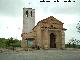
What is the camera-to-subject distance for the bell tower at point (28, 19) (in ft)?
220

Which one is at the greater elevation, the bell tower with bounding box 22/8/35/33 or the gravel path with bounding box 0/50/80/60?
the bell tower with bounding box 22/8/35/33

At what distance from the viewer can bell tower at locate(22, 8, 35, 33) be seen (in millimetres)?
67188

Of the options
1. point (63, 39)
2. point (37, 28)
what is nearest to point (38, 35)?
point (37, 28)

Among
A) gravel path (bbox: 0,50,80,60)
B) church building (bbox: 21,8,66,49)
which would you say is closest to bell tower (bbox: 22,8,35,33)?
church building (bbox: 21,8,66,49)

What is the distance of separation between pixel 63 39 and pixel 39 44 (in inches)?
213

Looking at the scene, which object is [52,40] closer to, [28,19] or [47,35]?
[47,35]

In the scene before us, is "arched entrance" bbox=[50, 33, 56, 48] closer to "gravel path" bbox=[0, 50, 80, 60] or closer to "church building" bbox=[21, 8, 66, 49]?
"church building" bbox=[21, 8, 66, 49]

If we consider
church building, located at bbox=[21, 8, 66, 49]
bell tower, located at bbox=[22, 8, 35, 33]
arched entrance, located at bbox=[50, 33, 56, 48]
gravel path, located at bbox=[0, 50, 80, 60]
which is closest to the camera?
gravel path, located at bbox=[0, 50, 80, 60]

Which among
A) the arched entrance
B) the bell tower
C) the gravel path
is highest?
the bell tower

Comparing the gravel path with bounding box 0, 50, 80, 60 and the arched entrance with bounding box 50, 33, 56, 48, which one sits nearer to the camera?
the gravel path with bounding box 0, 50, 80, 60

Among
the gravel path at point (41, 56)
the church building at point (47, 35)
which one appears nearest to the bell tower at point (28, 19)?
the church building at point (47, 35)

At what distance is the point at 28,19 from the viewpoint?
6744cm

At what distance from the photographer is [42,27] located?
5912 cm

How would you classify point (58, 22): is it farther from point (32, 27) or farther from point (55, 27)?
point (32, 27)
